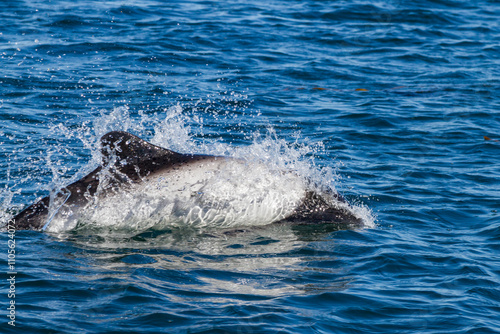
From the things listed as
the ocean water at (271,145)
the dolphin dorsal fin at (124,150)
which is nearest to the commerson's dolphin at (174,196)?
the dolphin dorsal fin at (124,150)

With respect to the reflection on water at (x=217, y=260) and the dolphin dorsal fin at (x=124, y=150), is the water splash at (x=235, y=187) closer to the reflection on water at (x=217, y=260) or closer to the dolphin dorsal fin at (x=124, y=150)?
the reflection on water at (x=217, y=260)

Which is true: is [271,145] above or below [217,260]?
above

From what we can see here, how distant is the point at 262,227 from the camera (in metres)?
9.86

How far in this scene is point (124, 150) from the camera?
9133 mm

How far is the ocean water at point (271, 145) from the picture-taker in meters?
7.38

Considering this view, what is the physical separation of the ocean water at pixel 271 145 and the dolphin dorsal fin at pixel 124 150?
3.01 ft

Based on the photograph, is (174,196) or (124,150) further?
(174,196)

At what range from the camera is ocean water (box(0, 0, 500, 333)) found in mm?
7383

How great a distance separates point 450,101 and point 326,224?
28.4ft

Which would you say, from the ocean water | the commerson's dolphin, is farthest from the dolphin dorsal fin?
the ocean water

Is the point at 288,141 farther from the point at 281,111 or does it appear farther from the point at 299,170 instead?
the point at 299,170

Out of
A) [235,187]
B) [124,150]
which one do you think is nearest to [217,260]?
[235,187]

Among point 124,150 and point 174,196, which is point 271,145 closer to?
point 174,196

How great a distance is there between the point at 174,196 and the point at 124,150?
93 cm
